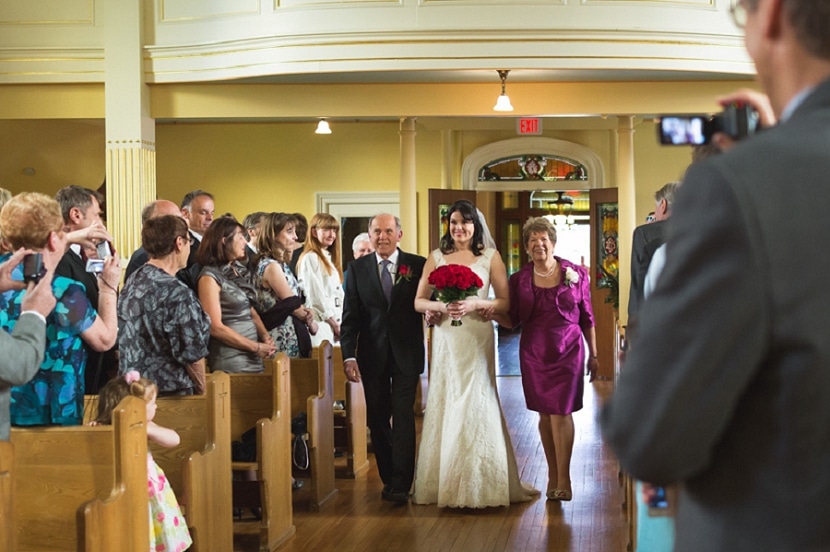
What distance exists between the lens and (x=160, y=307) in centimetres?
550

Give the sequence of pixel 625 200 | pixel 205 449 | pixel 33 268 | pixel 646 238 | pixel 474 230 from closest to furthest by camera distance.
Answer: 1. pixel 33 268
2. pixel 205 449
3. pixel 646 238
4. pixel 474 230
5. pixel 625 200

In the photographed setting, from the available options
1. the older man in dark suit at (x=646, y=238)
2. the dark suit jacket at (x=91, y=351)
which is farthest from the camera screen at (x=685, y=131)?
the dark suit jacket at (x=91, y=351)

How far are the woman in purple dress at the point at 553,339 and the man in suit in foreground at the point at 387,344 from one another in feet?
1.97

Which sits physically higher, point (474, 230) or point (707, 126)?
point (474, 230)

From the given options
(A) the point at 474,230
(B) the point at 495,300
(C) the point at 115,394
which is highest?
(A) the point at 474,230

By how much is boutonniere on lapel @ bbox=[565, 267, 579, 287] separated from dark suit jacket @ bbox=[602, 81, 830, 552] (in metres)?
5.66

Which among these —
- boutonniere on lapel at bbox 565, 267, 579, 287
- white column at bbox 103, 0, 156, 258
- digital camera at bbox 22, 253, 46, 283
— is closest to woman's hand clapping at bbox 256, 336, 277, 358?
boutonniere on lapel at bbox 565, 267, 579, 287

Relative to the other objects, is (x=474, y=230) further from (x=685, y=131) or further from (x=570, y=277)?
(x=685, y=131)

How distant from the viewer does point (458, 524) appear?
648 cm

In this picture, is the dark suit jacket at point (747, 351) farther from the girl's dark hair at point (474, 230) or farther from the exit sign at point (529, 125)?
the exit sign at point (529, 125)

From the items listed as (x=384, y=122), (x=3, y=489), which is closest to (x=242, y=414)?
(x=3, y=489)

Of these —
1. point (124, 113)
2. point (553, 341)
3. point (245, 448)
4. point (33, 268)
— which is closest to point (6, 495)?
point (33, 268)

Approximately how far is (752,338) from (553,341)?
5.77m

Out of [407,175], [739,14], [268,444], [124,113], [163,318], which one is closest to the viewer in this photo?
[739,14]
